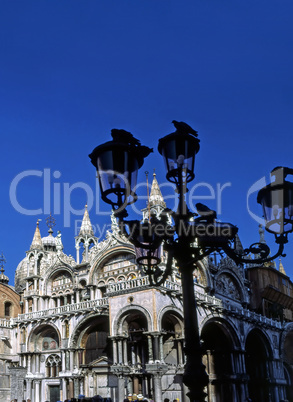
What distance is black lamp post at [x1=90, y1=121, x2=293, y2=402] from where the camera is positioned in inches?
263

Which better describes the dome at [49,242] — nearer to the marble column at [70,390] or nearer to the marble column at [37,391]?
the marble column at [37,391]

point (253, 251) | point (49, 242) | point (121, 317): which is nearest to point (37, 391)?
point (121, 317)

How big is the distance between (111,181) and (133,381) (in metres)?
22.2

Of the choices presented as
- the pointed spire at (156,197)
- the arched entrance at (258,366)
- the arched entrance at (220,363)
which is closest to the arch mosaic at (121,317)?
the arched entrance at (220,363)

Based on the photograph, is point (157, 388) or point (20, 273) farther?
point (20, 273)

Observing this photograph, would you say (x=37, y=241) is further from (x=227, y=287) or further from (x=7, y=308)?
(x=227, y=287)

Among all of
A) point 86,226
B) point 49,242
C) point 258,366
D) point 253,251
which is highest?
point 49,242

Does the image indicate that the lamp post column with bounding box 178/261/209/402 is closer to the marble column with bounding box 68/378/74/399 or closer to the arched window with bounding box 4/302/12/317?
the marble column with bounding box 68/378/74/399

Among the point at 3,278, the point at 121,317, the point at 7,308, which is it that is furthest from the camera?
the point at 3,278

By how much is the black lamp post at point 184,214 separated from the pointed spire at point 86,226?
92.4 feet

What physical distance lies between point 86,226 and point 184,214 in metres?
29.3

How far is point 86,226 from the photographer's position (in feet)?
118

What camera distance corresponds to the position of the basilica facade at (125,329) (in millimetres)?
26078

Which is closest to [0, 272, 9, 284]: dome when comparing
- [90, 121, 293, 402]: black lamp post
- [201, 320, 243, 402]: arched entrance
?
[201, 320, 243, 402]: arched entrance
